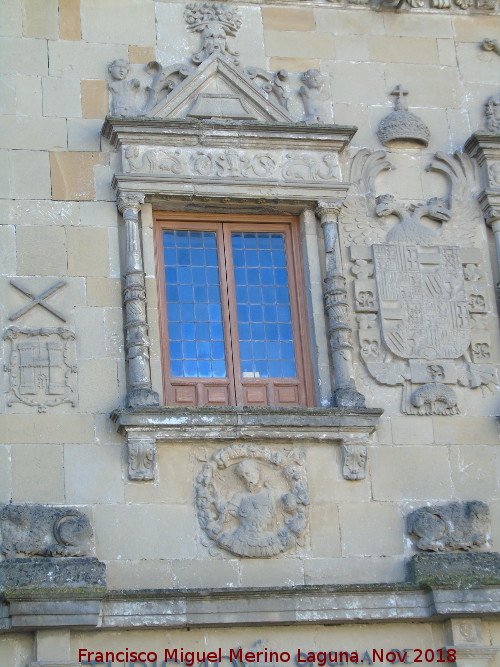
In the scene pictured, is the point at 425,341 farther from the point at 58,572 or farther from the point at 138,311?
the point at 58,572

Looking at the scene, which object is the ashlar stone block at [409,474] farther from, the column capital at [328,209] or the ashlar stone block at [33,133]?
the ashlar stone block at [33,133]

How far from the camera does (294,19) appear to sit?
14.1m

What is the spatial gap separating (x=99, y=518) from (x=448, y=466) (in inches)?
118

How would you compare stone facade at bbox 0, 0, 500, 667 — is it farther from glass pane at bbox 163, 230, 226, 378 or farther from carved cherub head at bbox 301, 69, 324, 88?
glass pane at bbox 163, 230, 226, 378

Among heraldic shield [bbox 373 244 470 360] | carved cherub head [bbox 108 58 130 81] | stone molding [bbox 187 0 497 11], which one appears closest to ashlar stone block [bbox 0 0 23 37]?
carved cherub head [bbox 108 58 130 81]

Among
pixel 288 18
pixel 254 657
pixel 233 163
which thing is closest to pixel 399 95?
pixel 288 18

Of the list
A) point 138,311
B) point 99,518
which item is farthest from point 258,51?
point 99,518

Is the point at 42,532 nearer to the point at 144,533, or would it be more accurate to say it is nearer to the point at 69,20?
the point at 144,533

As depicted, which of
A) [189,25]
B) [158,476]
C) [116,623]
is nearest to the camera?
[116,623]

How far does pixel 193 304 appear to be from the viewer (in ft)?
42.4

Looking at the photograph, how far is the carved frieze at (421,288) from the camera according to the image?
12820 millimetres

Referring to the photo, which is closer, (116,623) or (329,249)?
(116,623)

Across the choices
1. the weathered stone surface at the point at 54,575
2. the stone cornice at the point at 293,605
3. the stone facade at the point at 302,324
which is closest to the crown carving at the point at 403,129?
the stone facade at the point at 302,324

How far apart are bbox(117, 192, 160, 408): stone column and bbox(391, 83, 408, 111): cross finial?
2.72 meters
